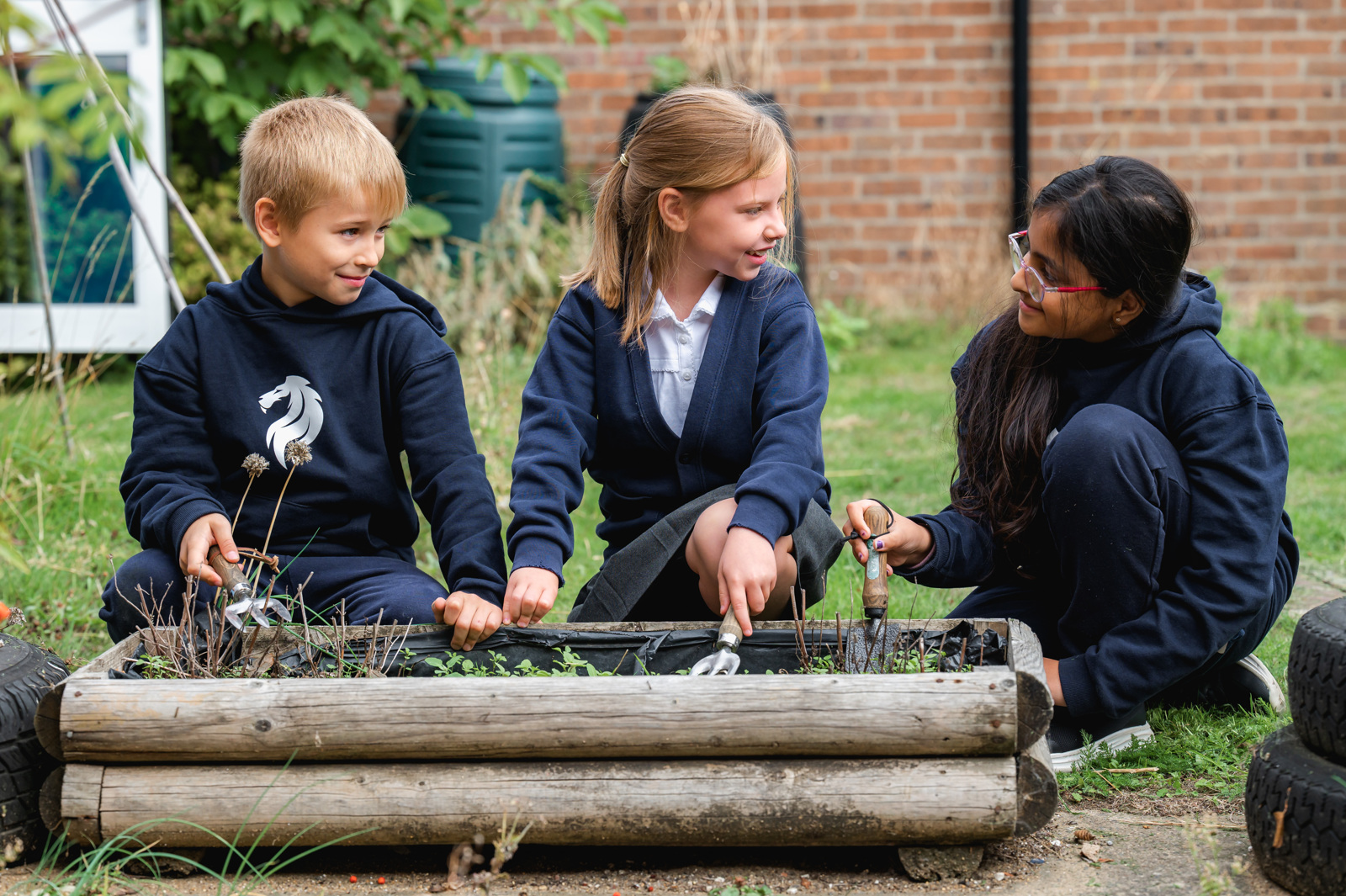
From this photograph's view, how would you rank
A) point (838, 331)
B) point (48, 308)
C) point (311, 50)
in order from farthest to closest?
1. point (838, 331)
2. point (311, 50)
3. point (48, 308)

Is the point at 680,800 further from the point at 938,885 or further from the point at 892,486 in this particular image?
the point at 892,486

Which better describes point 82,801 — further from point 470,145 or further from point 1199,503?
point 470,145

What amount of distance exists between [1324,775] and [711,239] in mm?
1312

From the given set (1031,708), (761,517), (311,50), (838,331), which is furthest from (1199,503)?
(311,50)

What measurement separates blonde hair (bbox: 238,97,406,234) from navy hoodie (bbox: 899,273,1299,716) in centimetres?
136

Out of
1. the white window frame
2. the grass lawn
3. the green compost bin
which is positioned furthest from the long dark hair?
the green compost bin

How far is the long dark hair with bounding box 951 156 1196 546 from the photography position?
2154mm

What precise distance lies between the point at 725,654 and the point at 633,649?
226 millimetres

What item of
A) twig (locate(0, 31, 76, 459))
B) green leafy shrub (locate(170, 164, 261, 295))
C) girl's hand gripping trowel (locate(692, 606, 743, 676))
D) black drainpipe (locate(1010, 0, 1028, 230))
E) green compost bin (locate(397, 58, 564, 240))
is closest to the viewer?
girl's hand gripping trowel (locate(692, 606, 743, 676))

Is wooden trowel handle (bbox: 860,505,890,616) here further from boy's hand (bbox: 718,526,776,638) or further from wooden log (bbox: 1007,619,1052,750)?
wooden log (bbox: 1007,619,1052,750)

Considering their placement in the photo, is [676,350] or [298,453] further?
[676,350]

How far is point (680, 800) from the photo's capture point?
1770mm

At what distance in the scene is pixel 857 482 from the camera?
4.14 meters

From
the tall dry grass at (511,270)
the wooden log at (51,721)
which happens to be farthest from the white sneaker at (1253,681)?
the tall dry grass at (511,270)
